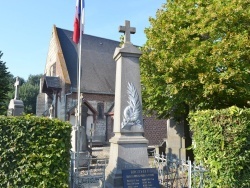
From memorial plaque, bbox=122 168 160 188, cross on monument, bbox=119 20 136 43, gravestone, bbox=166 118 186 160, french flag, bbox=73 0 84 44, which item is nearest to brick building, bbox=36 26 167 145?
french flag, bbox=73 0 84 44

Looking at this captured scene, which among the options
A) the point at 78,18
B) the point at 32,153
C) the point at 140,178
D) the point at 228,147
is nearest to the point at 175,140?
the point at 140,178

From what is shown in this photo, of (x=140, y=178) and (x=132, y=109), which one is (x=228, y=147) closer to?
(x=140, y=178)

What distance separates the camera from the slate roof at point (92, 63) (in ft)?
76.8

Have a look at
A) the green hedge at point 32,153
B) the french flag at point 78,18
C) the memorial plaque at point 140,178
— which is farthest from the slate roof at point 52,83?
the green hedge at point 32,153

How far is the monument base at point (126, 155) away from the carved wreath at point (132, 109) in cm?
41

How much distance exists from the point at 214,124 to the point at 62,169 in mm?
3537

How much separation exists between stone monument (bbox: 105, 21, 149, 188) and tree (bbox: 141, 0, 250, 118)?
277 centimetres

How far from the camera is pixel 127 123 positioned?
6.76 metres

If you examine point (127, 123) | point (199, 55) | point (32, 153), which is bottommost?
point (32, 153)

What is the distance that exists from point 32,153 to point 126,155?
2544 millimetres

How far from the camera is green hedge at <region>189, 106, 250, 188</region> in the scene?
5.50 metres

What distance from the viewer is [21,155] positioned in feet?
15.9

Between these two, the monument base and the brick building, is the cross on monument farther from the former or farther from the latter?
the brick building

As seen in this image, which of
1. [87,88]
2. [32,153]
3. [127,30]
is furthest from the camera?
[87,88]
